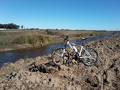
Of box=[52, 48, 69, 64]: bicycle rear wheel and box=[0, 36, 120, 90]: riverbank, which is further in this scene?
box=[52, 48, 69, 64]: bicycle rear wheel

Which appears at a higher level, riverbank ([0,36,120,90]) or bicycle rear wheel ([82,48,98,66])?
bicycle rear wheel ([82,48,98,66])

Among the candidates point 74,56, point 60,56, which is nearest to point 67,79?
point 60,56

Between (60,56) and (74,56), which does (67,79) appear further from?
(74,56)

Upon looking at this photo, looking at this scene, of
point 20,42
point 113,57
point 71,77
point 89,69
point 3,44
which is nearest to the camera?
point 71,77

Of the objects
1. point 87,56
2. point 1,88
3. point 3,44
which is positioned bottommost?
point 3,44

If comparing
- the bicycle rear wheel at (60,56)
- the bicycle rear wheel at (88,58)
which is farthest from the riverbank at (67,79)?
the bicycle rear wheel at (60,56)

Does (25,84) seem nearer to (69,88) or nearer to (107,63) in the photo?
(69,88)

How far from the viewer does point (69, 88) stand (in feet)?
31.0

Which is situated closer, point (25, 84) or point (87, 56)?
point (25, 84)

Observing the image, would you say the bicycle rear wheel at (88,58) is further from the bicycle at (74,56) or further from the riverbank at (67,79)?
the riverbank at (67,79)

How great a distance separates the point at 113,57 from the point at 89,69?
9.58ft

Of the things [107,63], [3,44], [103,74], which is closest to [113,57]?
[107,63]

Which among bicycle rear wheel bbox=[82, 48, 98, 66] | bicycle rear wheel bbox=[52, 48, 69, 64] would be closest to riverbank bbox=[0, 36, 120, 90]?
bicycle rear wheel bbox=[82, 48, 98, 66]

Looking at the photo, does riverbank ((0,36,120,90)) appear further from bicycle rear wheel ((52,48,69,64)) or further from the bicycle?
bicycle rear wheel ((52,48,69,64))
